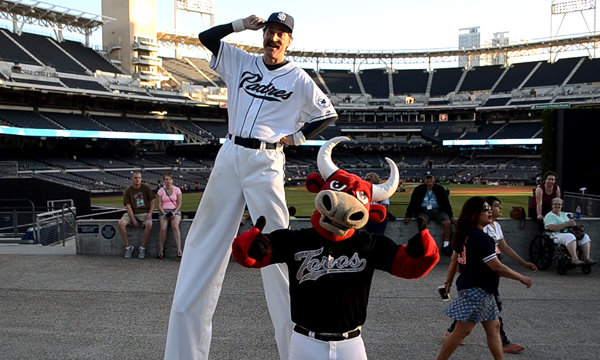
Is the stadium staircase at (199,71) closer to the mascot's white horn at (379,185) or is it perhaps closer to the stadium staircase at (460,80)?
the stadium staircase at (460,80)

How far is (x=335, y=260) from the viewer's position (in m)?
2.46

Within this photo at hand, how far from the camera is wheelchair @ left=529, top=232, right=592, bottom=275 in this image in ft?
25.6

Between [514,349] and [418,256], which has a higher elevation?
[418,256]

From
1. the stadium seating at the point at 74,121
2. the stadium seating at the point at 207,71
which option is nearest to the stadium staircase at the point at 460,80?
the stadium seating at the point at 207,71

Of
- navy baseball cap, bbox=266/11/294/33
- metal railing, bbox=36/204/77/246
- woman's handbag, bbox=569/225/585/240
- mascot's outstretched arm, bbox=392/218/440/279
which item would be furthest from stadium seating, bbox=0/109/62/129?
mascot's outstretched arm, bbox=392/218/440/279

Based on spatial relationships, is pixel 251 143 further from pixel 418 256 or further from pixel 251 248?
pixel 418 256

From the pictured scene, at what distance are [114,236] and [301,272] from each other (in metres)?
7.56

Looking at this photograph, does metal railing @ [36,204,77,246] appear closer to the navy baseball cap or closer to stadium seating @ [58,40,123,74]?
the navy baseball cap

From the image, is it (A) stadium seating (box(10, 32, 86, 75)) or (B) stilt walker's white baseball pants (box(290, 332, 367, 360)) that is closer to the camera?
(B) stilt walker's white baseball pants (box(290, 332, 367, 360))

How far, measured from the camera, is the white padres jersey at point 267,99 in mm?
3346

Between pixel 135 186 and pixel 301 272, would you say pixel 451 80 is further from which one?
pixel 301 272

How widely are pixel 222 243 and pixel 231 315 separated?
2438 mm

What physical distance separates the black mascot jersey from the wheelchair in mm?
6592

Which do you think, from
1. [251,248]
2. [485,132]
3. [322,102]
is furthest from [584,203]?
[485,132]
